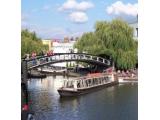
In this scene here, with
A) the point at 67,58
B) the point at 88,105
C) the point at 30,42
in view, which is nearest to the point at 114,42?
the point at 67,58

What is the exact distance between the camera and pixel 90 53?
32.7ft

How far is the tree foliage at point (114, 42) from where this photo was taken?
989cm

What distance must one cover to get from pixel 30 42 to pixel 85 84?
121 inches

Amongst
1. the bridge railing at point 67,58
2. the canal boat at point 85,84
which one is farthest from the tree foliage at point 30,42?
the canal boat at point 85,84

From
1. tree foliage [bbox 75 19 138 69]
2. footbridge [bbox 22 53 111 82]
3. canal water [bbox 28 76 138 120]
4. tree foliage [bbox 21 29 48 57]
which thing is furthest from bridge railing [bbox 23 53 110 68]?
tree foliage [bbox 21 29 48 57]

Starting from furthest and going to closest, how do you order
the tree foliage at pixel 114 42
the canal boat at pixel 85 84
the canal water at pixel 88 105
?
the tree foliage at pixel 114 42
the canal boat at pixel 85 84
the canal water at pixel 88 105

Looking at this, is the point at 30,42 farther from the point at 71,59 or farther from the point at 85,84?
the point at 85,84

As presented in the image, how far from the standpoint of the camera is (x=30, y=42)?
10.9 metres

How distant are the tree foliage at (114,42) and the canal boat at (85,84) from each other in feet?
1.97

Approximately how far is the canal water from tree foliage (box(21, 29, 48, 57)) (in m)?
1.87

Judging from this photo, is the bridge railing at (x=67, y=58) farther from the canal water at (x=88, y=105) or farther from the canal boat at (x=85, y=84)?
the canal water at (x=88, y=105)

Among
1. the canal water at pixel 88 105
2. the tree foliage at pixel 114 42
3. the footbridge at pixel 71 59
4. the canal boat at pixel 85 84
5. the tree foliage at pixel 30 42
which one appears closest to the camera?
the canal water at pixel 88 105

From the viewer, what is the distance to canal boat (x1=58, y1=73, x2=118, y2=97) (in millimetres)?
7660
